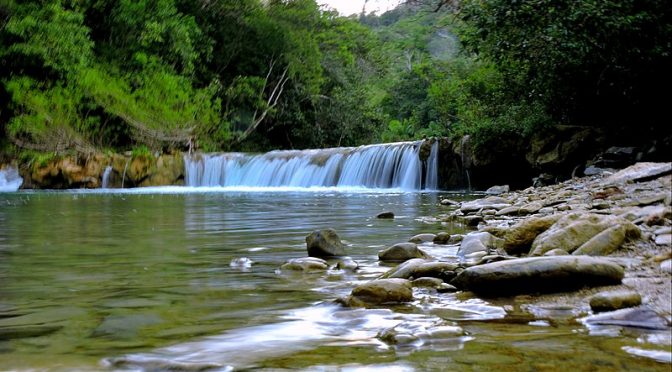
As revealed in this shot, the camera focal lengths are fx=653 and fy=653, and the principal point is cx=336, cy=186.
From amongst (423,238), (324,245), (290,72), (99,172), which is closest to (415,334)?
(324,245)

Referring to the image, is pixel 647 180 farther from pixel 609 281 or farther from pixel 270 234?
pixel 609 281

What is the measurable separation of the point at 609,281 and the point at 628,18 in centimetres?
784

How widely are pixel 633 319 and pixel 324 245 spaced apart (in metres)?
2.42

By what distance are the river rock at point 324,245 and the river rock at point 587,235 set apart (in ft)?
4.25

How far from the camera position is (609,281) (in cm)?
253

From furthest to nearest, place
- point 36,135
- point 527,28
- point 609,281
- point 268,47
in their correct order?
point 268,47 < point 36,135 < point 527,28 < point 609,281

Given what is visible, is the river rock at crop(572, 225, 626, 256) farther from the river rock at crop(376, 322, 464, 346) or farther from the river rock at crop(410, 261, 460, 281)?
the river rock at crop(376, 322, 464, 346)

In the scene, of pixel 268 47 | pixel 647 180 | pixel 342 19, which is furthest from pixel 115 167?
pixel 647 180

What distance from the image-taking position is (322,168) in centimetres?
1902

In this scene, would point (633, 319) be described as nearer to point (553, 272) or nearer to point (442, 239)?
point (553, 272)

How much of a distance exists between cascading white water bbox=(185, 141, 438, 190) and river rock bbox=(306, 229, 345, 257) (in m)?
12.2

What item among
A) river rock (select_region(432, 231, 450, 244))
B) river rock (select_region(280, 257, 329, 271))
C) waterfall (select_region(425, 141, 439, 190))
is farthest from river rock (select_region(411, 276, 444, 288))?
waterfall (select_region(425, 141, 439, 190))

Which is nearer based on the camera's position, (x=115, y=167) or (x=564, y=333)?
(x=564, y=333)

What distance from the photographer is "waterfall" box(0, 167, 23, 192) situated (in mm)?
21484
